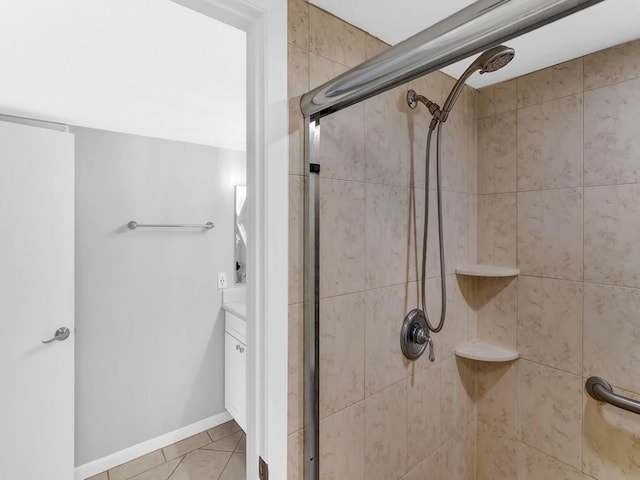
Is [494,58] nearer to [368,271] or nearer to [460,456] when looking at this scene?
[368,271]

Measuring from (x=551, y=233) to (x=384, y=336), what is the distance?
794 millimetres

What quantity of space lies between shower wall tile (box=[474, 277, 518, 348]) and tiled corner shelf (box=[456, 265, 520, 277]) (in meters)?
0.05

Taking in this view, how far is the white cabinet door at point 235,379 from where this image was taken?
2.25 metres

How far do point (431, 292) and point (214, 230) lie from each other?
1.88 meters

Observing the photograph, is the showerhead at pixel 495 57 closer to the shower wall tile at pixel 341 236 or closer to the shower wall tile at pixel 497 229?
the shower wall tile at pixel 341 236

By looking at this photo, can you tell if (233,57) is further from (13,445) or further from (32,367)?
(13,445)

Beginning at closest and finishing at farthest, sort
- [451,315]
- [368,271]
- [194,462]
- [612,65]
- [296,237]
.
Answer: [296,237]
[368,271]
[612,65]
[451,315]
[194,462]

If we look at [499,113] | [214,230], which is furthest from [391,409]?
[214,230]

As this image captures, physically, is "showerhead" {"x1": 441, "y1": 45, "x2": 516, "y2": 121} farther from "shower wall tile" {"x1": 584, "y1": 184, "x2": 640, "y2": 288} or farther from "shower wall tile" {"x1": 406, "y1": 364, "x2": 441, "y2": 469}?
"shower wall tile" {"x1": 406, "y1": 364, "x2": 441, "y2": 469}

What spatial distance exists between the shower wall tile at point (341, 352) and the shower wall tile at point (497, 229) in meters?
0.77

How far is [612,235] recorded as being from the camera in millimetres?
1095

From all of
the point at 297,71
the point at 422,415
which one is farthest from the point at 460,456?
the point at 297,71

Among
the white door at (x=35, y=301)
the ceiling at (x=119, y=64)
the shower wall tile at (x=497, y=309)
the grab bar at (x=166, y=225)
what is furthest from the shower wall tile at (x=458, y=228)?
the white door at (x=35, y=301)

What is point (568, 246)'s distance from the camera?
3.90 ft
